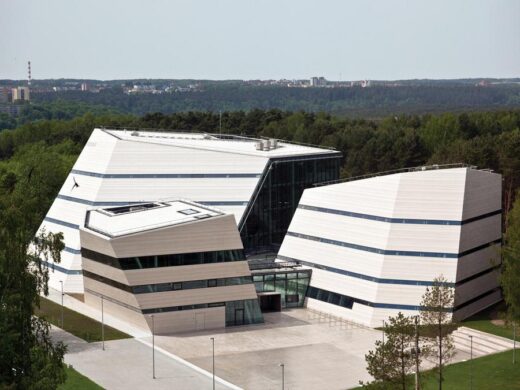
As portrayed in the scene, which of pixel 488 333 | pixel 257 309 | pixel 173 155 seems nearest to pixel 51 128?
pixel 173 155

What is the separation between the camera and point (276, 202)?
300 ft

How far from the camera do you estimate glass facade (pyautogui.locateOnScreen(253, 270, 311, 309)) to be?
80.4 meters

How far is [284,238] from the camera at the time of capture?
87.8 metres

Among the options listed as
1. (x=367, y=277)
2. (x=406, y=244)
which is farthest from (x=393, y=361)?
(x=406, y=244)

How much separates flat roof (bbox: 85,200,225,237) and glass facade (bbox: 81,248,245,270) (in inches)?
80.9

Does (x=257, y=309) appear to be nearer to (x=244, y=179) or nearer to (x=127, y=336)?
(x=127, y=336)

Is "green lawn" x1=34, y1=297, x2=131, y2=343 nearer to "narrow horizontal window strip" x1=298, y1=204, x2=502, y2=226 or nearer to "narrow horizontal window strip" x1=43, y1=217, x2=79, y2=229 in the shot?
"narrow horizontal window strip" x1=43, y1=217, x2=79, y2=229

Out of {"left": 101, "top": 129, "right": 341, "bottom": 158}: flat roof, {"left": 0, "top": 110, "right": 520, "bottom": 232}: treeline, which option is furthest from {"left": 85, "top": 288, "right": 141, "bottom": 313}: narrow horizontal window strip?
{"left": 0, "top": 110, "right": 520, "bottom": 232}: treeline

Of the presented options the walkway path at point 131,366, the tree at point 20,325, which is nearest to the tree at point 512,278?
the walkway path at point 131,366

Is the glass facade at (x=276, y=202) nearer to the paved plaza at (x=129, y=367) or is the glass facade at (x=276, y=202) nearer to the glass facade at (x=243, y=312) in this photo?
Result: the glass facade at (x=243, y=312)

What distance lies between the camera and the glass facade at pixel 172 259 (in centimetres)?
7269

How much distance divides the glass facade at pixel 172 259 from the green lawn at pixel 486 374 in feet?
64.6

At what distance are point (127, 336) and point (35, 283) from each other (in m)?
21.2

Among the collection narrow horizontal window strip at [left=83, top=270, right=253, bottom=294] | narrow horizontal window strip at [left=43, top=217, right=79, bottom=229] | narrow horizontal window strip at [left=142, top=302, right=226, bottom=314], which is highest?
narrow horizontal window strip at [left=43, top=217, right=79, bottom=229]
